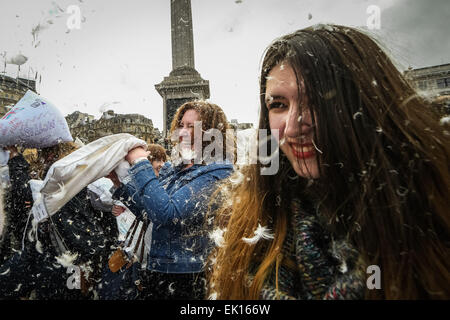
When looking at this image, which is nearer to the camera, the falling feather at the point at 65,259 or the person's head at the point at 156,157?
the falling feather at the point at 65,259

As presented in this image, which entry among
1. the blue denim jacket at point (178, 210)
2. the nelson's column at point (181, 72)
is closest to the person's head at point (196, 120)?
the blue denim jacket at point (178, 210)

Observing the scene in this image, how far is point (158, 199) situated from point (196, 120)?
70 centimetres

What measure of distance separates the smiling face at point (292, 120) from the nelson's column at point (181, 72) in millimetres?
9080

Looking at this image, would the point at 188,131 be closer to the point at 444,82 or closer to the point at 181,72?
the point at 181,72

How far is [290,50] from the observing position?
0.86 m

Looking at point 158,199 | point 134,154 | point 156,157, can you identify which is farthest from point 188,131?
point 156,157

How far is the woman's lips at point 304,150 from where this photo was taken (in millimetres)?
824

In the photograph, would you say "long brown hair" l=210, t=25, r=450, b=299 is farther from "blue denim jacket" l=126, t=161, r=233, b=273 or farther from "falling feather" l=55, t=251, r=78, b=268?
"falling feather" l=55, t=251, r=78, b=268

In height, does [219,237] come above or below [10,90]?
below

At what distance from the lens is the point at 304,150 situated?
83 cm

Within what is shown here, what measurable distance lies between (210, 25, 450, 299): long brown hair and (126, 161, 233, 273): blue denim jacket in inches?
27.4

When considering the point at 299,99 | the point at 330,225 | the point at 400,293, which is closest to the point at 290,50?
the point at 299,99

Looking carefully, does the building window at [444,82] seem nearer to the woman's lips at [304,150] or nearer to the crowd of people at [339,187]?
the crowd of people at [339,187]
